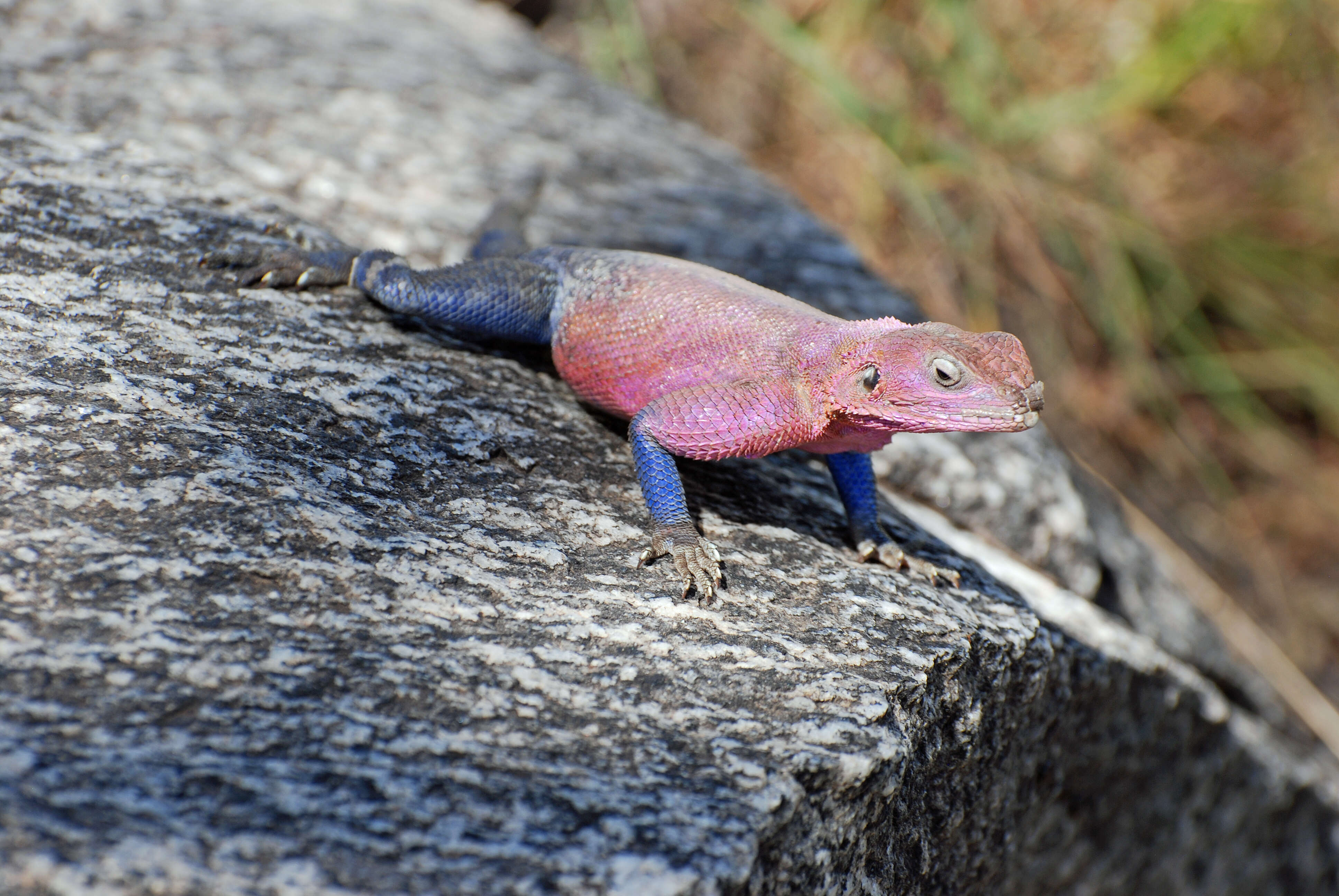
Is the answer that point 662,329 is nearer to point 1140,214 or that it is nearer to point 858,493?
point 858,493

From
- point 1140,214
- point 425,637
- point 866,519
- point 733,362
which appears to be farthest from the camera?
point 1140,214

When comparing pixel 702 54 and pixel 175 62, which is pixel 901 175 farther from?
pixel 175 62

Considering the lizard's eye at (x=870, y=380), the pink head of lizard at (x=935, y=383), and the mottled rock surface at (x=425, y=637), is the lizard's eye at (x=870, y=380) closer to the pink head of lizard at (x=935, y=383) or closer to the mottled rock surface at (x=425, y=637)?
the pink head of lizard at (x=935, y=383)

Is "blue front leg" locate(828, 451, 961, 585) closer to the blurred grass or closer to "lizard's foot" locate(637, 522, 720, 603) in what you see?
"lizard's foot" locate(637, 522, 720, 603)

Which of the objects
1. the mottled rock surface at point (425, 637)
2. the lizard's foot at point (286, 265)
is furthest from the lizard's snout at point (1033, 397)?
the lizard's foot at point (286, 265)

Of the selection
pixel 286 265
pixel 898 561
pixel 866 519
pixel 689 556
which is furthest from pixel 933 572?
pixel 286 265

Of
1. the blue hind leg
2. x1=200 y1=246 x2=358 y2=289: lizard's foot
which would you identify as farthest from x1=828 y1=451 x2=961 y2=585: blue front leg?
x1=200 y1=246 x2=358 y2=289: lizard's foot
